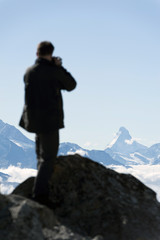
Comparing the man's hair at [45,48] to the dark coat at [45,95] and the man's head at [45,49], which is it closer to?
the man's head at [45,49]

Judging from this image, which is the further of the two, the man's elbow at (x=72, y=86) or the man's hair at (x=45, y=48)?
the man's elbow at (x=72, y=86)

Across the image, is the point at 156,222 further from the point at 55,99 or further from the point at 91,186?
the point at 55,99

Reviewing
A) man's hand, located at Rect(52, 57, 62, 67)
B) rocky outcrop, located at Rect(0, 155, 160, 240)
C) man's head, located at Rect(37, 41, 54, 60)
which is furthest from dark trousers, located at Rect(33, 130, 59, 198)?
man's head, located at Rect(37, 41, 54, 60)

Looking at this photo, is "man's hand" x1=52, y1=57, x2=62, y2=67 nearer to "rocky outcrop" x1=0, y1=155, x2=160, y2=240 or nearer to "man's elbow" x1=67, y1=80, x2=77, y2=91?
"man's elbow" x1=67, y1=80, x2=77, y2=91

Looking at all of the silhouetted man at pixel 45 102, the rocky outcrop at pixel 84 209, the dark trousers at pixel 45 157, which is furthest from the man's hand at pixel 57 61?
the rocky outcrop at pixel 84 209

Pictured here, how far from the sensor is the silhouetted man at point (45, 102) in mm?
7453

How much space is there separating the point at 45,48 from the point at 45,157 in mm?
1900

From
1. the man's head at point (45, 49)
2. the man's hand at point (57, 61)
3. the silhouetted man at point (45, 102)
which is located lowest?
the silhouetted man at point (45, 102)

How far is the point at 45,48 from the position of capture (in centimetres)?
752

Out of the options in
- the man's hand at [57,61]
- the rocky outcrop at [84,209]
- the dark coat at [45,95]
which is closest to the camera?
the rocky outcrop at [84,209]

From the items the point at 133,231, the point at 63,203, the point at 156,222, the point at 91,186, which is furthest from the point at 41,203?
the point at 156,222

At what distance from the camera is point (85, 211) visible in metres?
8.02

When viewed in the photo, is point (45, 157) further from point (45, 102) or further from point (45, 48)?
point (45, 48)

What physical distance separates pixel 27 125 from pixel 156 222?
3160 millimetres
